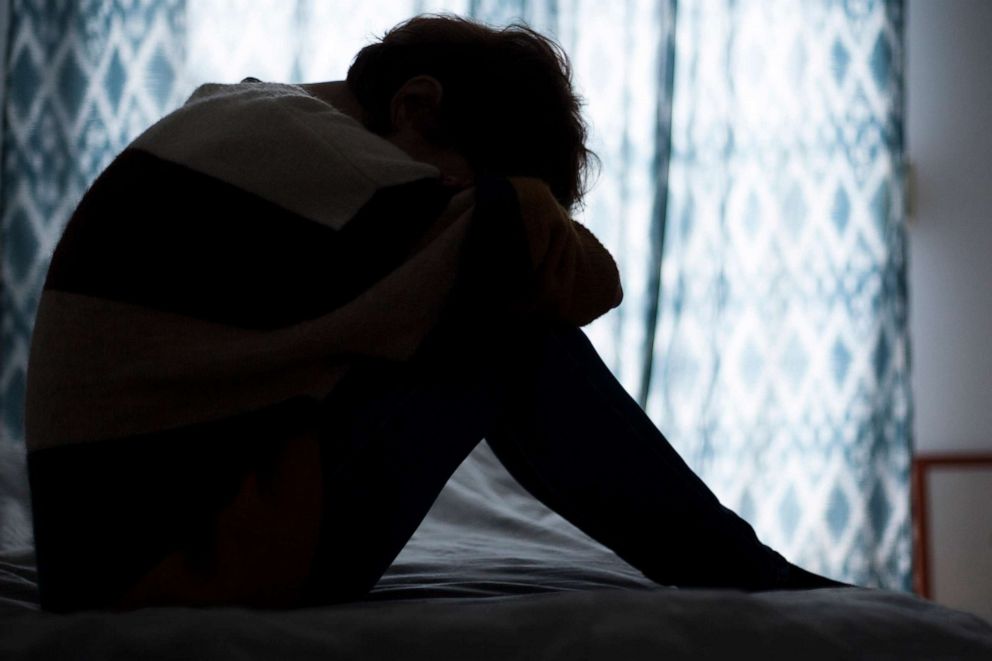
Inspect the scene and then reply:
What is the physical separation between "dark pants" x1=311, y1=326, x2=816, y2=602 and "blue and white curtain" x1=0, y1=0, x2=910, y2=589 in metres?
1.78

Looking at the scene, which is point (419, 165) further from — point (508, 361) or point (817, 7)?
point (817, 7)

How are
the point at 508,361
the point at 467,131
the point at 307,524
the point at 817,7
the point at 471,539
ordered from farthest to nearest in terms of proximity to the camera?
the point at 817,7
the point at 471,539
the point at 467,131
the point at 508,361
the point at 307,524

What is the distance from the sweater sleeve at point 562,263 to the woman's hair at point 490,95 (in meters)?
0.14

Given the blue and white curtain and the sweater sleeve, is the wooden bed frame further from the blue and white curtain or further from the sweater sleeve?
the sweater sleeve

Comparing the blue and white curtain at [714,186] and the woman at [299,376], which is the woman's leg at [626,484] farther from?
the blue and white curtain at [714,186]

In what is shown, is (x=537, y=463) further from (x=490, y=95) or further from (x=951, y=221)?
(x=951, y=221)

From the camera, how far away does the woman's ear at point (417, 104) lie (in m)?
0.90

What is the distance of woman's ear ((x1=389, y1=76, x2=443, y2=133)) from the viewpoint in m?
0.90

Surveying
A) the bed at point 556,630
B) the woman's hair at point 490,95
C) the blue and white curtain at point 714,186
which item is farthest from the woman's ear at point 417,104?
the blue and white curtain at point 714,186

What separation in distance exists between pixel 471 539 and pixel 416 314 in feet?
1.67

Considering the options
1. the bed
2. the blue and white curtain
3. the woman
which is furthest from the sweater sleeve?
the blue and white curtain

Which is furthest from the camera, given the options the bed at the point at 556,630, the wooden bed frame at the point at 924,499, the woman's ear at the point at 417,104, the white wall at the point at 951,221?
the white wall at the point at 951,221

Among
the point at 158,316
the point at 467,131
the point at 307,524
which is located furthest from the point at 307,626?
the point at 467,131

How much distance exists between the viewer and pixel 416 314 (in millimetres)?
672
